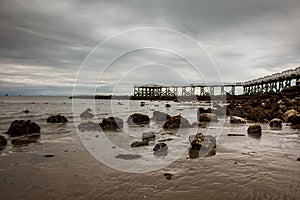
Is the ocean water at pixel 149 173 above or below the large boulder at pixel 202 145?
below

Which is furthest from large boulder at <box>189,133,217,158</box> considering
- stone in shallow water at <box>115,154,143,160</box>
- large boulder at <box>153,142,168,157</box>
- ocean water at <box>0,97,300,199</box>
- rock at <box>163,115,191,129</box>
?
rock at <box>163,115,191,129</box>

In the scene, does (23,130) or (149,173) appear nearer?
(149,173)

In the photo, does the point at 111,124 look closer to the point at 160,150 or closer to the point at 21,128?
the point at 21,128

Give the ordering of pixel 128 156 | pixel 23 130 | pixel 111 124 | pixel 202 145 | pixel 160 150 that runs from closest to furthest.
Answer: pixel 128 156 → pixel 160 150 → pixel 202 145 → pixel 23 130 → pixel 111 124

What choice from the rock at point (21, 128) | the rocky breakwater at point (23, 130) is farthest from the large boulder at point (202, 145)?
the rock at point (21, 128)

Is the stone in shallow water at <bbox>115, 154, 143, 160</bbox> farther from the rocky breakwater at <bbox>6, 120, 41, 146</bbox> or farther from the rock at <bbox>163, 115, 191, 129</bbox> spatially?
the rock at <bbox>163, 115, 191, 129</bbox>

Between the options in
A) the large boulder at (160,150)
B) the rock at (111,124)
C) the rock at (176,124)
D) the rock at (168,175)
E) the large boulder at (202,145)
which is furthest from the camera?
the rock at (111,124)

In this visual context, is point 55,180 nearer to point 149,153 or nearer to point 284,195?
point 149,153

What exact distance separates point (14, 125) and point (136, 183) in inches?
421

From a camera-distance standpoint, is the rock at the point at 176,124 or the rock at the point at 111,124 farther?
the rock at the point at 111,124

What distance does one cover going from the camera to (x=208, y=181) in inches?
204

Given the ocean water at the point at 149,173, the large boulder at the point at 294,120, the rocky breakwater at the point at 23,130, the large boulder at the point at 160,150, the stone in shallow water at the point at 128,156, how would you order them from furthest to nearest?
the large boulder at the point at 294,120 → the rocky breakwater at the point at 23,130 → the large boulder at the point at 160,150 → the stone in shallow water at the point at 128,156 → the ocean water at the point at 149,173

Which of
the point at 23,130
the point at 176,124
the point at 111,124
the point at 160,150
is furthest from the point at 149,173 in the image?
the point at 111,124

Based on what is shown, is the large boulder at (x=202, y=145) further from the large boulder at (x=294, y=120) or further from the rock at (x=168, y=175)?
the large boulder at (x=294, y=120)
